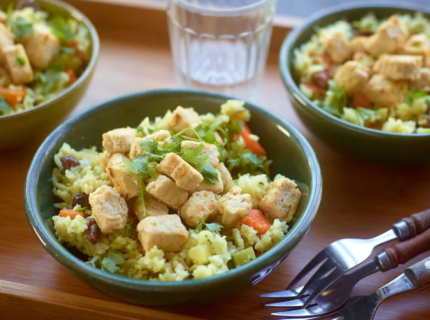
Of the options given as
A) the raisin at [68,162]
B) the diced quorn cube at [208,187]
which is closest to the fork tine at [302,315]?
the diced quorn cube at [208,187]

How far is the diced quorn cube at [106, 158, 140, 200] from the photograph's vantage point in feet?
5.67

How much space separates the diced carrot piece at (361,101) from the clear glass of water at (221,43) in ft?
2.01

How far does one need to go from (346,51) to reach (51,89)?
1.42 metres

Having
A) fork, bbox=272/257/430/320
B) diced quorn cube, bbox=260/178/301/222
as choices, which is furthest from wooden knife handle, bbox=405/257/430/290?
diced quorn cube, bbox=260/178/301/222

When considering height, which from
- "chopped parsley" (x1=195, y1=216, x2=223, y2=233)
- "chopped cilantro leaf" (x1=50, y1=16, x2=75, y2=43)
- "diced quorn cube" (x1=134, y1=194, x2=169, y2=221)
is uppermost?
"chopped cilantro leaf" (x1=50, y1=16, x2=75, y2=43)

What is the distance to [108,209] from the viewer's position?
1666mm

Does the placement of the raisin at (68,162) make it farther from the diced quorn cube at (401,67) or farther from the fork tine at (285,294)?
the diced quorn cube at (401,67)

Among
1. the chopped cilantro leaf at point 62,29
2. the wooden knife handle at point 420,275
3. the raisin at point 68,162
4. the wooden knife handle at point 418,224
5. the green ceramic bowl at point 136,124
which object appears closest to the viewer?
the green ceramic bowl at point 136,124

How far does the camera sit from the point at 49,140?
1.95 meters

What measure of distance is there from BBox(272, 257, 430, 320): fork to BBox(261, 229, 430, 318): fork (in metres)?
0.03

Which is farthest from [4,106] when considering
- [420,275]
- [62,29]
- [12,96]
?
[420,275]

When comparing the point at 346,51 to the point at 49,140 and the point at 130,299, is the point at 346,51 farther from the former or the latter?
the point at 130,299

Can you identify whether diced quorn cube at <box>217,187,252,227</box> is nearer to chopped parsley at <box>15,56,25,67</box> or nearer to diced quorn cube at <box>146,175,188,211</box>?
diced quorn cube at <box>146,175,188,211</box>

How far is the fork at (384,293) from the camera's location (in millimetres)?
1637
